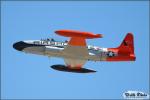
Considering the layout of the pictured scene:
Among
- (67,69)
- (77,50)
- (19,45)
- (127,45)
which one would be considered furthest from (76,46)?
(19,45)

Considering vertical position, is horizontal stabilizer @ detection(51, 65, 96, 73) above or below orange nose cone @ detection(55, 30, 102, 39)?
below

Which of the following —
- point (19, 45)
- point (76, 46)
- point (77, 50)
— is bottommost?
point (77, 50)

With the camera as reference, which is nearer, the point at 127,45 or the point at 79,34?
the point at 79,34

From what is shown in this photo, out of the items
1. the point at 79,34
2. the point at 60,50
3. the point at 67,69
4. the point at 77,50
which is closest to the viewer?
the point at 79,34

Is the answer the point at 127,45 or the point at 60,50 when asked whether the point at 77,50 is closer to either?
the point at 60,50

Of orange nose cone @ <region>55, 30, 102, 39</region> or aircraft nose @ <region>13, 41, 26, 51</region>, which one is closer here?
orange nose cone @ <region>55, 30, 102, 39</region>

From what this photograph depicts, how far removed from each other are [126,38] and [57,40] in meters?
5.94

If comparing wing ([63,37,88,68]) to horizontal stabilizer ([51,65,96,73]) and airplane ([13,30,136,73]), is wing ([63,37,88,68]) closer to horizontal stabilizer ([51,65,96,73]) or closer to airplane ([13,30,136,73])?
airplane ([13,30,136,73])

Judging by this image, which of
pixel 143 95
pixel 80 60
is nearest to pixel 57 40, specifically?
pixel 80 60

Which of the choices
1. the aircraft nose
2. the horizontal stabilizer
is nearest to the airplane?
the aircraft nose

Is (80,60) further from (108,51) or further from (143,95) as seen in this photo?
(143,95)

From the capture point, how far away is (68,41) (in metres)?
30.1

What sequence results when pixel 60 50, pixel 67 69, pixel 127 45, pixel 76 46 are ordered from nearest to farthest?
pixel 76 46
pixel 60 50
pixel 127 45
pixel 67 69

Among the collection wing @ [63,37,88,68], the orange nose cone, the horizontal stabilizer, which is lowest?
the horizontal stabilizer
